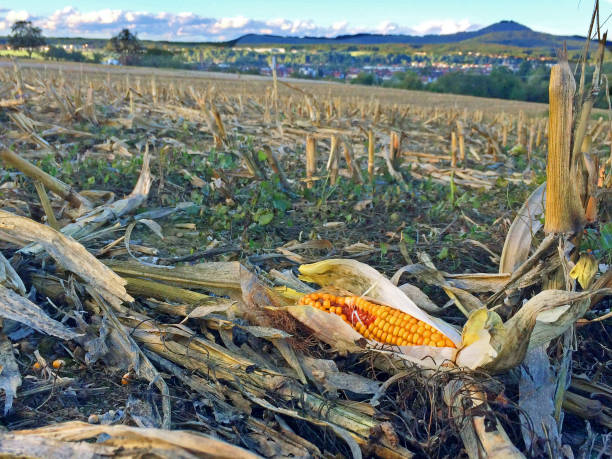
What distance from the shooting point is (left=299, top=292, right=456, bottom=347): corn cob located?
2.38 m

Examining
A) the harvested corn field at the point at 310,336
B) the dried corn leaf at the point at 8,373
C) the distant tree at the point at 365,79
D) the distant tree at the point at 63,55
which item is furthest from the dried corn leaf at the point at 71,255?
the distant tree at the point at 63,55

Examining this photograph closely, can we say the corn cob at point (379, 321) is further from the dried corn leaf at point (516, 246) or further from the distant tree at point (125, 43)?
the distant tree at point (125, 43)

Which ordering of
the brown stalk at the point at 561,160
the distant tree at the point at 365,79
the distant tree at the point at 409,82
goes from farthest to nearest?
the distant tree at the point at 365,79 < the distant tree at the point at 409,82 < the brown stalk at the point at 561,160

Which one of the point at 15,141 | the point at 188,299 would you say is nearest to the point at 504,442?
the point at 188,299

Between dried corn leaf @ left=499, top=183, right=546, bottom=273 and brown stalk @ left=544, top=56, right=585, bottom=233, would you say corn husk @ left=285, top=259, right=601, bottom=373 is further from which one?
dried corn leaf @ left=499, top=183, right=546, bottom=273

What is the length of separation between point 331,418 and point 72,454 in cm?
95

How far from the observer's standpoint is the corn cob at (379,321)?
2385 millimetres

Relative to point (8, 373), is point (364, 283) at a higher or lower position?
higher

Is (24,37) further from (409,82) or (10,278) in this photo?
(10,278)

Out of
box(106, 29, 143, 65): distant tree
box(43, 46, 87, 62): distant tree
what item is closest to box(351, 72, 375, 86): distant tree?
box(43, 46, 87, 62): distant tree

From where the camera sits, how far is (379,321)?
2.48 metres

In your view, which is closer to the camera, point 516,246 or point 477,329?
point 477,329

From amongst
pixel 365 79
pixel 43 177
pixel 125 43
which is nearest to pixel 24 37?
pixel 125 43

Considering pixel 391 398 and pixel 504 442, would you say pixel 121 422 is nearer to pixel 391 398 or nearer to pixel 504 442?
pixel 391 398
